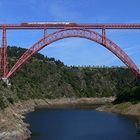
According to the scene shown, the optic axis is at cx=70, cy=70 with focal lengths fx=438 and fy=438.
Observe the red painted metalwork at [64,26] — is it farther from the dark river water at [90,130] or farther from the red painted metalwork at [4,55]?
the dark river water at [90,130]

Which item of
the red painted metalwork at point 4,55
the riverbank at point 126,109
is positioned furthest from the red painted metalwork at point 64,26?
the riverbank at point 126,109

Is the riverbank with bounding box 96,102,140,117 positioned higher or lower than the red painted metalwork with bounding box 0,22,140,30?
lower

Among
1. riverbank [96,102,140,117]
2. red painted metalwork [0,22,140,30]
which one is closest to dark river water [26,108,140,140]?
riverbank [96,102,140,117]

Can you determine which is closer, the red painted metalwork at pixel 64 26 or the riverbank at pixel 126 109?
the red painted metalwork at pixel 64 26

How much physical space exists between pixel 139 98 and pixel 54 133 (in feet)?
135

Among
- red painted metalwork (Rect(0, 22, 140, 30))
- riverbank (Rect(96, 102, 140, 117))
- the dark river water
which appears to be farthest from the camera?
riverbank (Rect(96, 102, 140, 117))

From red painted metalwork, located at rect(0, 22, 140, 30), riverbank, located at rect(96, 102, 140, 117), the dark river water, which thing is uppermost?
red painted metalwork, located at rect(0, 22, 140, 30)

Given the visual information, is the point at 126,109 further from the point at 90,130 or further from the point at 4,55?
the point at 4,55

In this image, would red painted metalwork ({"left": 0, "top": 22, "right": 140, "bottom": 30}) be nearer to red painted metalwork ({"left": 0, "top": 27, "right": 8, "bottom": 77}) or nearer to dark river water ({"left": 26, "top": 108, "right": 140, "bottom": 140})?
red painted metalwork ({"left": 0, "top": 27, "right": 8, "bottom": 77})

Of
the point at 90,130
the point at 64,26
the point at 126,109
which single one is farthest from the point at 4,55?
the point at 126,109

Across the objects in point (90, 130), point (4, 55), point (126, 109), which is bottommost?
point (90, 130)

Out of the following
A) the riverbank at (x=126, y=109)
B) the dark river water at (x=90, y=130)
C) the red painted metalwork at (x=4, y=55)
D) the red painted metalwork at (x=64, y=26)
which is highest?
the red painted metalwork at (x=64, y=26)

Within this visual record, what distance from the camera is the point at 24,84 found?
159250 mm

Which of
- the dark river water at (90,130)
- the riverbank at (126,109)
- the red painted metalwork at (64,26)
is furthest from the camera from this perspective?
the riverbank at (126,109)
